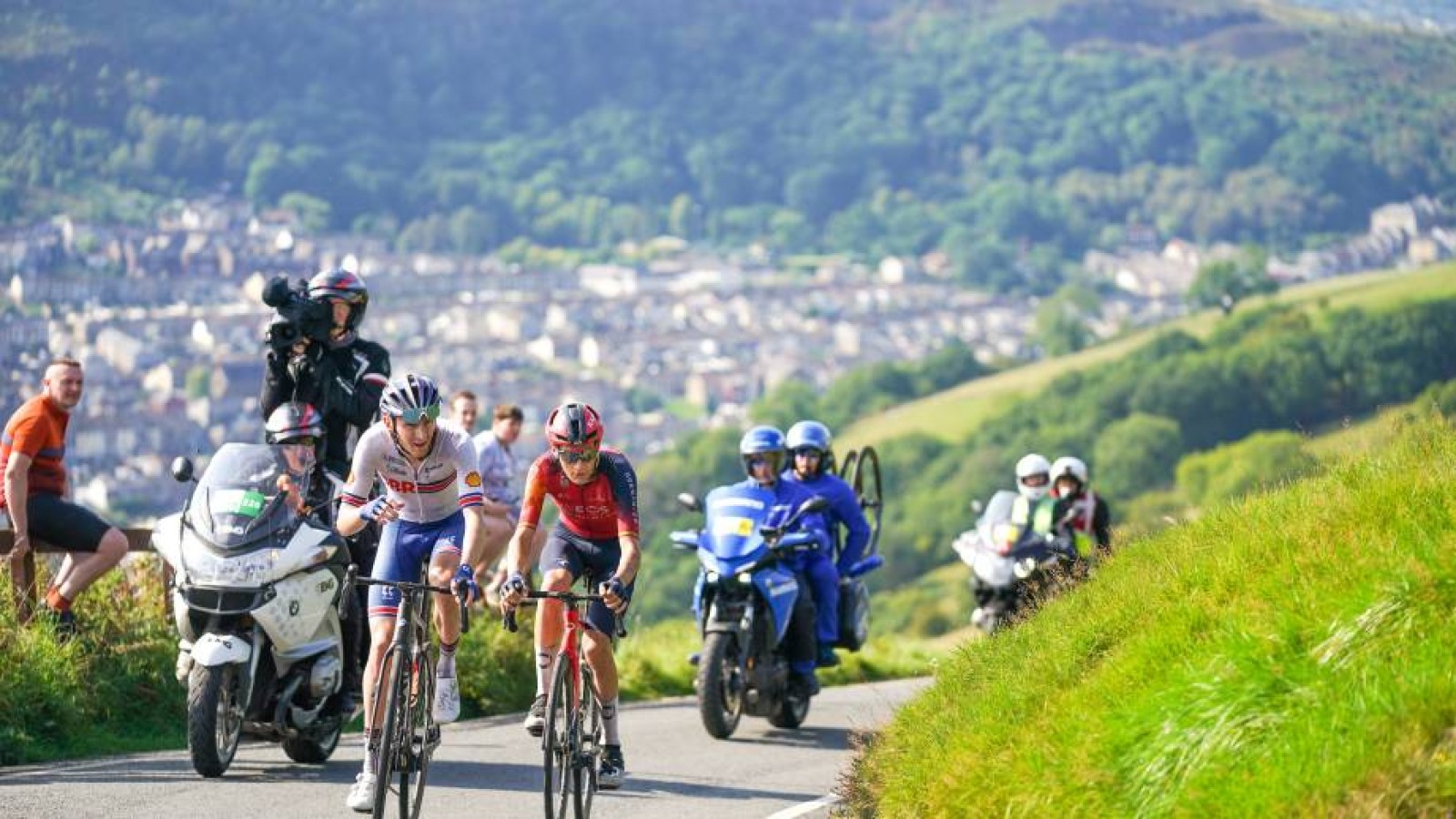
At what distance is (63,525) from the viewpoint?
505 inches

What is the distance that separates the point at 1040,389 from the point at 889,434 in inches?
412

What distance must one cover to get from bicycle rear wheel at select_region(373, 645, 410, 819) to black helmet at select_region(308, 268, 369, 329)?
148 inches

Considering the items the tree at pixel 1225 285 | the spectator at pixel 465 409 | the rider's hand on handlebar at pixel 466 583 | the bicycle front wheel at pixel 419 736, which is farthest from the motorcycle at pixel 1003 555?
the tree at pixel 1225 285

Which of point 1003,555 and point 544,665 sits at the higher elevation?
point 1003,555

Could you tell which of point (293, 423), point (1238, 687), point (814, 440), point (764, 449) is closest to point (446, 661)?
point (293, 423)

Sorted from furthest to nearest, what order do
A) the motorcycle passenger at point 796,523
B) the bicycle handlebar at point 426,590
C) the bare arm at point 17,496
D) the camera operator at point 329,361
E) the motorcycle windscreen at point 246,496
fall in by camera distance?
1. the motorcycle passenger at point 796,523
2. the bare arm at point 17,496
3. the camera operator at point 329,361
4. the motorcycle windscreen at point 246,496
5. the bicycle handlebar at point 426,590

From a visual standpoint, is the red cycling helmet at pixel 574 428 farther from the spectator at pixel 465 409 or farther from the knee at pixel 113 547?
the spectator at pixel 465 409

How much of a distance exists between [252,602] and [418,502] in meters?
1.10

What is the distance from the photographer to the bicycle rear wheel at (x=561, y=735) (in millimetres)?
9109

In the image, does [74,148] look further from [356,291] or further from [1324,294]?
[356,291]

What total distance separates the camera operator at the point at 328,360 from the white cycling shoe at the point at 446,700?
2.66 meters

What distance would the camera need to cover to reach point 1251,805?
657 cm

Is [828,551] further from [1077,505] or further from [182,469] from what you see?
[182,469]

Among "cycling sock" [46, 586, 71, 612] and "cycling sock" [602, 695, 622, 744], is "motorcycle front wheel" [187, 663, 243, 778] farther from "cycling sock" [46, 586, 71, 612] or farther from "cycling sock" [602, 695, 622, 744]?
"cycling sock" [46, 586, 71, 612]
